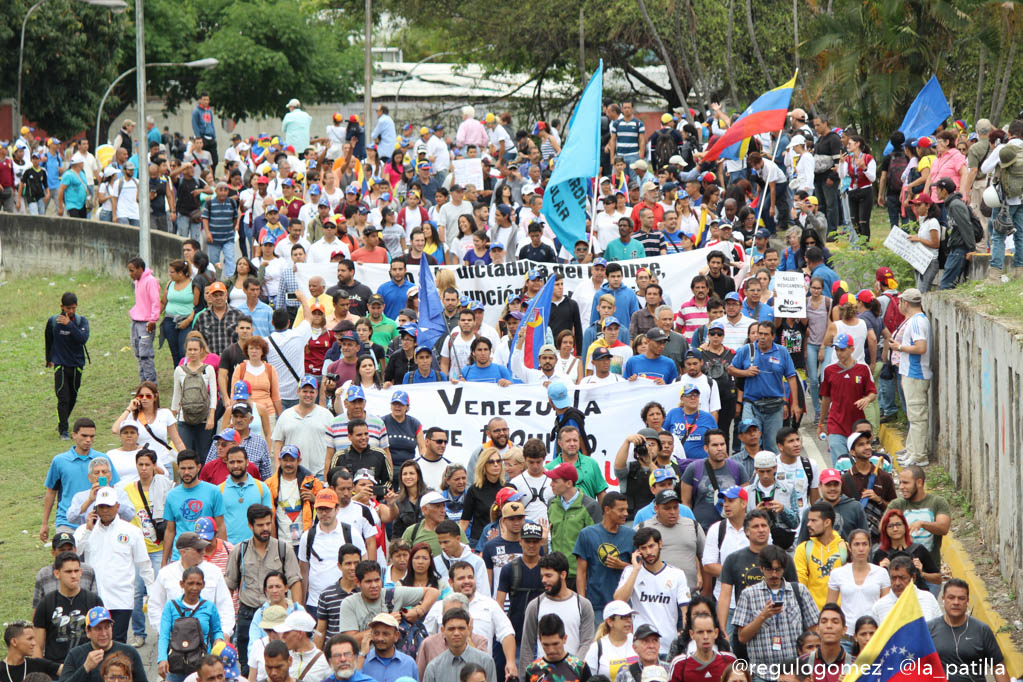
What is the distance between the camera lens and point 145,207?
2427 centimetres

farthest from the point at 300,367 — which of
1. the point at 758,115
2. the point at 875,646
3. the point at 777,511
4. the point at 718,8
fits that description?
the point at 718,8

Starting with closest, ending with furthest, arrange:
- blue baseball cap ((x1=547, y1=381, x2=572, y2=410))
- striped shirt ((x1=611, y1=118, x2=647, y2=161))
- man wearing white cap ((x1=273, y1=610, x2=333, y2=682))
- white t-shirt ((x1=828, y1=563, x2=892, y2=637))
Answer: man wearing white cap ((x1=273, y1=610, x2=333, y2=682))
white t-shirt ((x1=828, y1=563, x2=892, y2=637))
blue baseball cap ((x1=547, y1=381, x2=572, y2=410))
striped shirt ((x1=611, y1=118, x2=647, y2=161))

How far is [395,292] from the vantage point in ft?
58.9

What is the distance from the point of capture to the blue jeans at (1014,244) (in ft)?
51.8

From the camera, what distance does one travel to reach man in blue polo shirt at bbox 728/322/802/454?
14.7 metres

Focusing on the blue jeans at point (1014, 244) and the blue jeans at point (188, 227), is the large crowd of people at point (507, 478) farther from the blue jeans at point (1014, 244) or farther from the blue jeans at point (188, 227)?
the blue jeans at point (188, 227)

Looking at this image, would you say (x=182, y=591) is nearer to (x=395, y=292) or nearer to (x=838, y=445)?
(x=838, y=445)

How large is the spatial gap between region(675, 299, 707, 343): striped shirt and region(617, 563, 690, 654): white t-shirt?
5.89 meters

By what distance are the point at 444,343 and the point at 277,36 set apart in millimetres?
42254

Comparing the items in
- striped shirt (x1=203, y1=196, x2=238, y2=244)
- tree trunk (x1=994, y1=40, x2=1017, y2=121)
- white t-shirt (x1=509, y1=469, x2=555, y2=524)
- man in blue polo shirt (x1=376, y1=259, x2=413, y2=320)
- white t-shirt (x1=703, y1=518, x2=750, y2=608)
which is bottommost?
white t-shirt (x1=703, y1=518, x2=750, y2=608)

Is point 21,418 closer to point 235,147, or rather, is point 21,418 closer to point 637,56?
point 235,147

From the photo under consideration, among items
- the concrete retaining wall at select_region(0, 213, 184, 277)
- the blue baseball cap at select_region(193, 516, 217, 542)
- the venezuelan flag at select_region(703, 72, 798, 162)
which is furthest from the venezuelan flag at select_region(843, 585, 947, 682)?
the concrete retaining wall at select_region(0, 213, 184, 277)

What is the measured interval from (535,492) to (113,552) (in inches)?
125

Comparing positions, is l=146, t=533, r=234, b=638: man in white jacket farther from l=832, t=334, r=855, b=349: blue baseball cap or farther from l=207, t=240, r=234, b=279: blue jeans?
l=207, t=240, r=234, b=279: blue jeans
